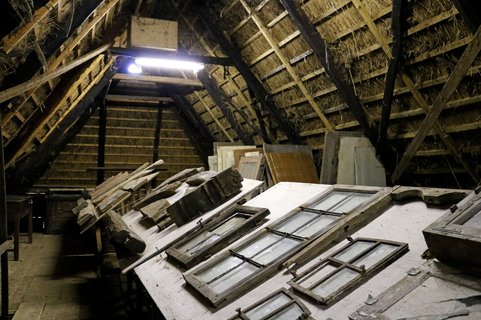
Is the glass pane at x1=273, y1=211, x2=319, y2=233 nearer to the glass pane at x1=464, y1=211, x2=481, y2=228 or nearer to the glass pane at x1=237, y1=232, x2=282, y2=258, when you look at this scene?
the glass pane at x1=237, y1=232, x2=282, y2=258

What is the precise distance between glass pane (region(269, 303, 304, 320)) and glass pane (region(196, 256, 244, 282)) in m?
0.60

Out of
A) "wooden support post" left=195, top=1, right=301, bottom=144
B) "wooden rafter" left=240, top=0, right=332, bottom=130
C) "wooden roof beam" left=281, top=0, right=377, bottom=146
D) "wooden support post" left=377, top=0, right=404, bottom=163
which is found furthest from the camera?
"wooden support post" left=195, top=1, right=301, bottom=144

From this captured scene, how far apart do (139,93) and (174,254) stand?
8.00 m

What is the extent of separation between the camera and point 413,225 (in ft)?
5.44

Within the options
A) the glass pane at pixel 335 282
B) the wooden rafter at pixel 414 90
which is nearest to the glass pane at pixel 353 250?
the glass pane at pixel 335 282

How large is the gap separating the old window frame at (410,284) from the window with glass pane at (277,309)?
0.72ft

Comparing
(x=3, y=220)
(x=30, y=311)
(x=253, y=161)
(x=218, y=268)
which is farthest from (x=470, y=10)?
(x=30, y=311)

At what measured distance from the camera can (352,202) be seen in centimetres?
215

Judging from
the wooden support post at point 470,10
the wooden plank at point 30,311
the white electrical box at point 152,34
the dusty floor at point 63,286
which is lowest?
the dusty floor at point 63,286

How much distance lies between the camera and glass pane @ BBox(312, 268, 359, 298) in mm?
1435

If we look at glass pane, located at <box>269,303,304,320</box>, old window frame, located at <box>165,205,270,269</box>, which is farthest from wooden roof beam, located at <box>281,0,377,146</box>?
glass pane, located at <box>269,303,304,320</box>

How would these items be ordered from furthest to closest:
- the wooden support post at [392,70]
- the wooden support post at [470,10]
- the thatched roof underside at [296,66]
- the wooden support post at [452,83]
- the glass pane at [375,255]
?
the wooden support post at [392,70] < the thatched roof underside at [296,66] < the wooden support post at [452,83] < the wooden support post at [470,10] < the glass pane at [375,255]

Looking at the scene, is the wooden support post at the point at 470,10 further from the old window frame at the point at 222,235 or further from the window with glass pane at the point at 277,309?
the window with glass pane at the point at 277,309

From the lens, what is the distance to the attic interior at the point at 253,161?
1541mm
